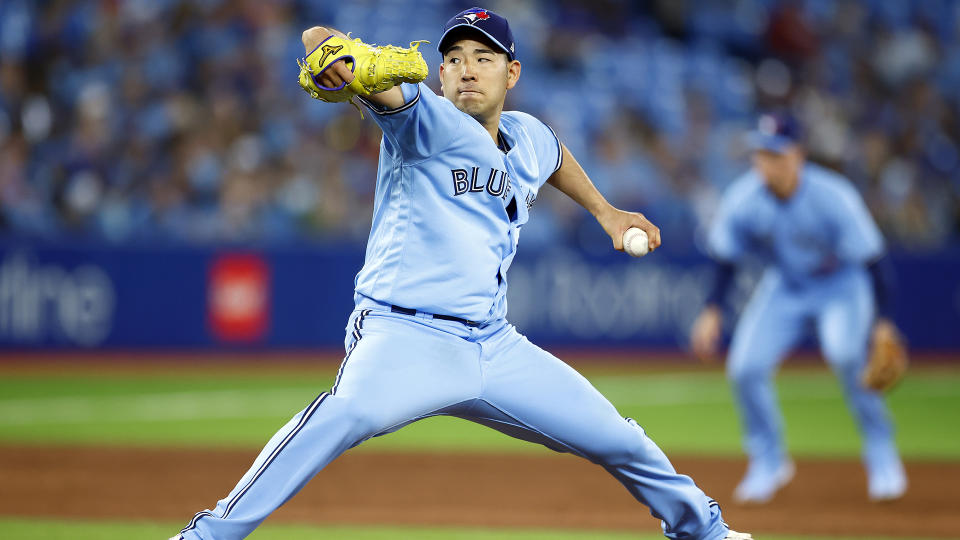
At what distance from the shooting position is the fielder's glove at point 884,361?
269 inches

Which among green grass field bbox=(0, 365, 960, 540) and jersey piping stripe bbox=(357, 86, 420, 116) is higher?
jersey piping stripe bbox=(357, 86, 420, 116)

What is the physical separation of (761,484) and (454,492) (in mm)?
1861

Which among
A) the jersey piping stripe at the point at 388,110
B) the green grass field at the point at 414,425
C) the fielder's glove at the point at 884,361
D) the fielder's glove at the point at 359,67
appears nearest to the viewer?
the fielder's glove at the point at 359,67

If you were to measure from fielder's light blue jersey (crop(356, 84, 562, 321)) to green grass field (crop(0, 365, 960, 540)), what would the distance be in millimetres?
5557

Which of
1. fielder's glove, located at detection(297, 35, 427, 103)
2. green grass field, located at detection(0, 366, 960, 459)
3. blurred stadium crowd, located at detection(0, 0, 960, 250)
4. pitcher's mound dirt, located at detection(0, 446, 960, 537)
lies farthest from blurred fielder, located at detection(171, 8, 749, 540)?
blurred stadium crowd, located at detection(0, 0, 960, 250)

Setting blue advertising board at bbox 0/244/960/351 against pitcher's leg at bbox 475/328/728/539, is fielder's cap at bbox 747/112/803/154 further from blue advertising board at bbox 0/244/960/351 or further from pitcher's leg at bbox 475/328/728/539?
blue advertising board at bbox 0/244/960/351

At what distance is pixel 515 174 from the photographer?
13.7 feet

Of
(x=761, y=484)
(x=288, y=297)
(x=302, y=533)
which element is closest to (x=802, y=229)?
(x=761, y=484)

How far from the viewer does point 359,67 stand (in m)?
3.39

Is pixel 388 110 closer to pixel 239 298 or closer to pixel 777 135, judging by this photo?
pixel 777 135

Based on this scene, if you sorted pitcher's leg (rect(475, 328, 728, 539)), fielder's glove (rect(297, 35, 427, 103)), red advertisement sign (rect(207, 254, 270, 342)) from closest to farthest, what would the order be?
fielder's glove (rect(297, 35, 427, 103)) < pitcher's leg (rect(475, 328, 728, 539)) < red advertisement sign (rect(207, 254, 270, 342))

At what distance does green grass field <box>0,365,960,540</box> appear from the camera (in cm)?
955

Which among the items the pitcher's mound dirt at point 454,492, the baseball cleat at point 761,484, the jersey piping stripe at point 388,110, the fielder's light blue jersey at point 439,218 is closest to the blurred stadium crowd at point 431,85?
the pitcher's mound dirt at point 454,492

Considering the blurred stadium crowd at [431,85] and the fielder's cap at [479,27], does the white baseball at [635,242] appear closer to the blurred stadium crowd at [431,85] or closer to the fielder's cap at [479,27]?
the fielder's cap at [479,27]
